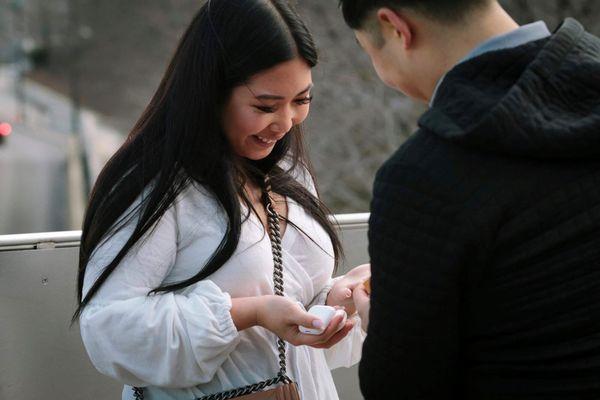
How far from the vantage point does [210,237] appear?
2057 mm

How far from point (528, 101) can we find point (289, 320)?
793mm

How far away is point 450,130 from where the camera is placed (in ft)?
4.61

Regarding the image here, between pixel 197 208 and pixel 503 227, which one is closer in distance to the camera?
pixel 503 227

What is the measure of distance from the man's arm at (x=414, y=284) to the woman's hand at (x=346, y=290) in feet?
2.38

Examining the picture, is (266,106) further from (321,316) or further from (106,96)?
(106,96)

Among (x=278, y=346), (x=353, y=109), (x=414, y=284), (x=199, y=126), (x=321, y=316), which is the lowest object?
(x=353, y=109)

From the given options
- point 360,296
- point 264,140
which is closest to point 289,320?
point 360,296

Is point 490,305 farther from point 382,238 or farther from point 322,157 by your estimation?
point 322,157

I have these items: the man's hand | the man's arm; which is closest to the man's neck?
the man's arm

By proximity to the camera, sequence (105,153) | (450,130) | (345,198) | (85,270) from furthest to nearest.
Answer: (105,153) → (345,198) → (85,270) → (450,130)

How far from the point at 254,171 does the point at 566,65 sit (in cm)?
106

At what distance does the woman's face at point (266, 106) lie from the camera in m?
2.15

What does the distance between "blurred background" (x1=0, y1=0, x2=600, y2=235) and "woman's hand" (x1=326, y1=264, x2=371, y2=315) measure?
699mm

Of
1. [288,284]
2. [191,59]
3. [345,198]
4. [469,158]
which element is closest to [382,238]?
[469,158]
